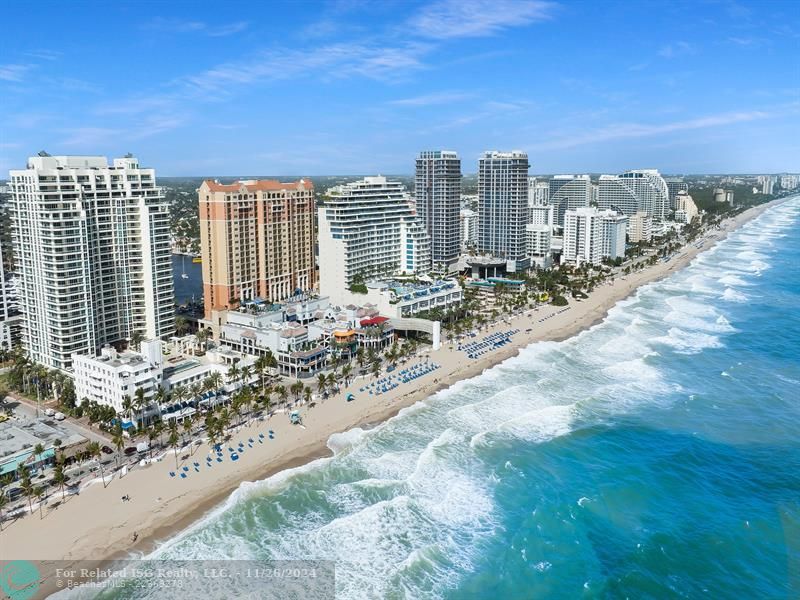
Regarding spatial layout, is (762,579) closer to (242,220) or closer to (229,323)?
(229,323)

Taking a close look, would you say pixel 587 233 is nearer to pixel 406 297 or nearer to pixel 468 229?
pixel 468 229

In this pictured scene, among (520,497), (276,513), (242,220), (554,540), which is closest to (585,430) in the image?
(520,497)

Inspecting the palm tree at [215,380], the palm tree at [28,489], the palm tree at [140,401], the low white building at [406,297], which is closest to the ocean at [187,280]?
the low white building at [406,297]

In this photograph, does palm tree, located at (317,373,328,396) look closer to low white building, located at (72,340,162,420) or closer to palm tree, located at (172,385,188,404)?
palm tree, located at (172,385,188,404)

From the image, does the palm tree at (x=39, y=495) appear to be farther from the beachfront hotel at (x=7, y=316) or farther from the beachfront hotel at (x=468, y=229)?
the beachfront hotel at (x=468, y=229)

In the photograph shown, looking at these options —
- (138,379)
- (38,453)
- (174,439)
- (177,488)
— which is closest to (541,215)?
(138,379)

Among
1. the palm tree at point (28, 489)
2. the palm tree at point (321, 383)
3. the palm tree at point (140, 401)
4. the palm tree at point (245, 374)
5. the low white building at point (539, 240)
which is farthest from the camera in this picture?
the low white building at point (539, 240)
